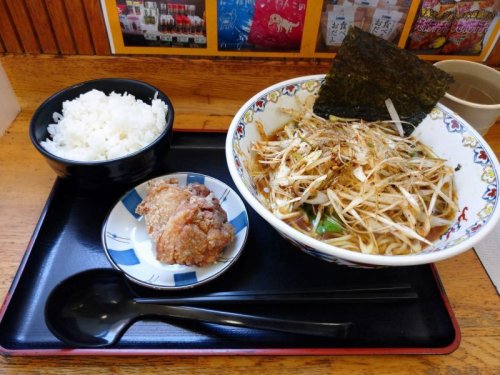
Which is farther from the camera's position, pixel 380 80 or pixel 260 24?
pixel 260 24

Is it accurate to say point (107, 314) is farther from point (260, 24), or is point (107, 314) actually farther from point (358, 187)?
point (260, 24)

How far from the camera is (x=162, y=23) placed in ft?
4.78

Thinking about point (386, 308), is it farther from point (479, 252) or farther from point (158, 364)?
point (158, 364)

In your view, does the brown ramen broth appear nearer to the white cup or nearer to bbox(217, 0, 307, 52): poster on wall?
the white cup

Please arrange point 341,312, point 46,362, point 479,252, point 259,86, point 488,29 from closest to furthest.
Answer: point 46,362, point 341,312, point 479,252, point 488,29, point 259,86

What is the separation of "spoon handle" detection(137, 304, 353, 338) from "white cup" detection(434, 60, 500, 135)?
0.87m

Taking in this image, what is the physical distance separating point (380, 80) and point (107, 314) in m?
1.14

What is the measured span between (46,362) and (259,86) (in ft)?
4.17

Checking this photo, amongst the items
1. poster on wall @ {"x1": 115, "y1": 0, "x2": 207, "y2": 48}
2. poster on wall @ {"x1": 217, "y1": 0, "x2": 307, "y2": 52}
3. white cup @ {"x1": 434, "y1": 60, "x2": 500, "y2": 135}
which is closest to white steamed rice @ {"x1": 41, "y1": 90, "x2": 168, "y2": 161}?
poster on wall @ {"x1": 115, "y1": 0, "x2": 207, "y2": 48}

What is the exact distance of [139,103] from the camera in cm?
143

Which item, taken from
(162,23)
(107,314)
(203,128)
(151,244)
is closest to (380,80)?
(203,128)

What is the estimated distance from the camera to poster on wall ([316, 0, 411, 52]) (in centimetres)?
141

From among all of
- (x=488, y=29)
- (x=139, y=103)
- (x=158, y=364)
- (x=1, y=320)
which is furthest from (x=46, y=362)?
(x=488, y=29)

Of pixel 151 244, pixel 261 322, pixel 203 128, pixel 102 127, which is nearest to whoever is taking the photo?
pixel 261 322
